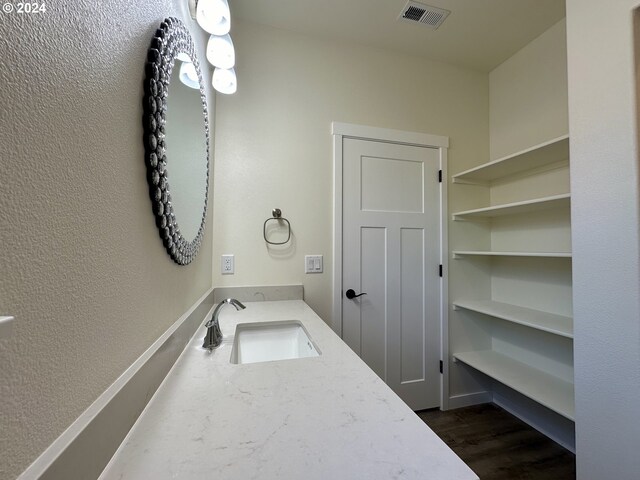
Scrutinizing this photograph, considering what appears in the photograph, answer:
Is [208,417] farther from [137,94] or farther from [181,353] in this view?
[137,94]

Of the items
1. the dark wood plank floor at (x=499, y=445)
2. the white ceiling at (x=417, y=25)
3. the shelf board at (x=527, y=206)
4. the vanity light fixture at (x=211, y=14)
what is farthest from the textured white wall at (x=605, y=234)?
the vanity light fixture at (x=211, y=14)

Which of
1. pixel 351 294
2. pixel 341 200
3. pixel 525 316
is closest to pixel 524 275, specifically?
pixel 525 316

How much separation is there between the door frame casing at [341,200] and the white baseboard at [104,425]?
121 cm

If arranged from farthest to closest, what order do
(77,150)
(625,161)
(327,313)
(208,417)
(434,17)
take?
1. (327,313)
2. (434,17)
3. (625,161)
4. (208,417)
5. (77,150)

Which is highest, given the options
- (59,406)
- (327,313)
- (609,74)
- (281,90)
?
(281,90)

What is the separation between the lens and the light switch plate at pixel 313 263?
175cm

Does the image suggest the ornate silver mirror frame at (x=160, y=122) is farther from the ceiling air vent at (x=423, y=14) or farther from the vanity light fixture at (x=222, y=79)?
the ceiling air vent at (x=423, y=14)

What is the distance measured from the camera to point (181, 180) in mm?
859

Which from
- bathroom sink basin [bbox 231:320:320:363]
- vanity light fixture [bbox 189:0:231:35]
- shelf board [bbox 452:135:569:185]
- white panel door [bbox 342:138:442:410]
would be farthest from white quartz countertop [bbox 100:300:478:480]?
shelf board [bbox 452:135:569:185]

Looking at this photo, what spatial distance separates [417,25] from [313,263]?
69.1 inches

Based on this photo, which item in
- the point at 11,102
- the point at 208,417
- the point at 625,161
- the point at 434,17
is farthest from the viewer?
the point at 434,17

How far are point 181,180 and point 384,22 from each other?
175 centimetres

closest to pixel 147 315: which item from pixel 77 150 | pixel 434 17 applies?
pixel 77 150

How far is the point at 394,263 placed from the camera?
1.91m
